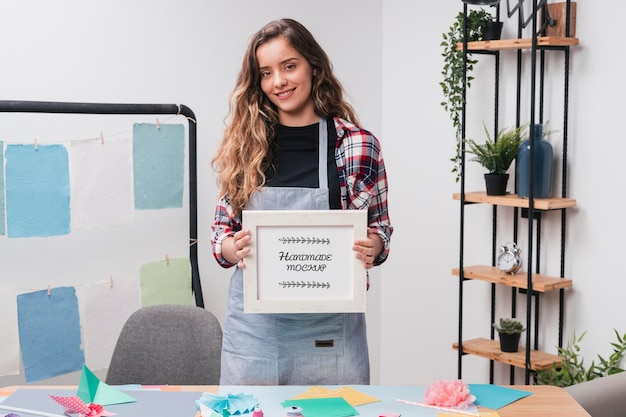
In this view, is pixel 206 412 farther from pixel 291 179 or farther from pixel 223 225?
pixel 291 179

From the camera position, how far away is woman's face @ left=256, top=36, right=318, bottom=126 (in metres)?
2.08

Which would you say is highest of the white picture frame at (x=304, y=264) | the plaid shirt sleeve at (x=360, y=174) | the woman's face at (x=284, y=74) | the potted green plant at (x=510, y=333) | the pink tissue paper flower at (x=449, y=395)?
the woman's face at (x=284, y=74)

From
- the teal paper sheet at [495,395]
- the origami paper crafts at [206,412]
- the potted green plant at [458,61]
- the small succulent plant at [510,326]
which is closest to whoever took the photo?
the origami paper crafts at [206,412]

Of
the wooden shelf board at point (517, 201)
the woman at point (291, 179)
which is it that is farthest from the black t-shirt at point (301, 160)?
the wooden shelf board at point (517, 201)

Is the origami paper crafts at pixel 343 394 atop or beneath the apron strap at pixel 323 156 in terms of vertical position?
beneath

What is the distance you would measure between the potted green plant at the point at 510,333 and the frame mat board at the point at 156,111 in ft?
3.85

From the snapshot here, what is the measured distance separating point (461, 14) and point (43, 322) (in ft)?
6.52

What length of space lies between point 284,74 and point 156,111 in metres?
1.16

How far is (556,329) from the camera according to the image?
336cm

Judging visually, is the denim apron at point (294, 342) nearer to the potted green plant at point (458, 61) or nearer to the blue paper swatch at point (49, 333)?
the blue paper swatch at point (49, 333)

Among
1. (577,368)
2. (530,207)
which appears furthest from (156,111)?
(577,368)

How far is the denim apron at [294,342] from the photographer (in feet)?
6.73

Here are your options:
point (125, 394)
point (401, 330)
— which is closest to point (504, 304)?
point (401, 330)

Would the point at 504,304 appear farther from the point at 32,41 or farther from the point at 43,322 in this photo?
the point at 32,41
